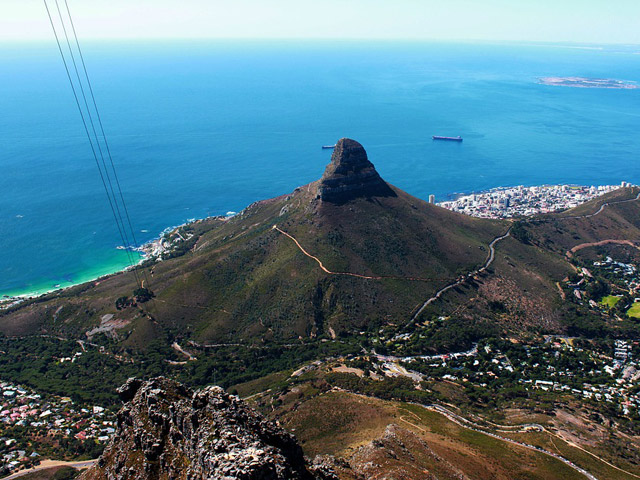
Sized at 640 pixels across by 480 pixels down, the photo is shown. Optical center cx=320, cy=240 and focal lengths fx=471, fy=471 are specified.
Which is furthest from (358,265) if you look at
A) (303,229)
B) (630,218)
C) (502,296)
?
(630,218)

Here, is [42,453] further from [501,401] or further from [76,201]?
[76,201]

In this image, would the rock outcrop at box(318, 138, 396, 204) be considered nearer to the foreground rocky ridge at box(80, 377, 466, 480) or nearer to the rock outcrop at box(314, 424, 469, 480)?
the rock outcrop at box(314, 424, 469, 480)

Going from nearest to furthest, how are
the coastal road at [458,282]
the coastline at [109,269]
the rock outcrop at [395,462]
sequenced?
the rock outcrop at [395,462] < the coastal road at [458,282] < the coastline at [109,269]

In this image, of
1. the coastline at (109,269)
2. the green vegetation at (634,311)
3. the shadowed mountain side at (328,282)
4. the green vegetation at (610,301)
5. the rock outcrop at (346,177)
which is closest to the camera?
the shadowed mountain side at (328,282)

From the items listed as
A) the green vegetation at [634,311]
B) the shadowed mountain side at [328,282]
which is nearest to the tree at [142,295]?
the shadowed mountain side at [328,282]

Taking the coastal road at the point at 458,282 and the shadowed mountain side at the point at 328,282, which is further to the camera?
the coastal road at the point at 458,282

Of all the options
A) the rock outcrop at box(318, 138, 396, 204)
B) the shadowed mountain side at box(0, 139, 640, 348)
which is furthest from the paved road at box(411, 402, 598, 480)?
the rock outcrop at box(318, 138, 396, 204)

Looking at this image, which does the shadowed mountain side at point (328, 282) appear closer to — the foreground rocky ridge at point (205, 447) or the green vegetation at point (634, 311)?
the green vegetation at point (634, 311)
